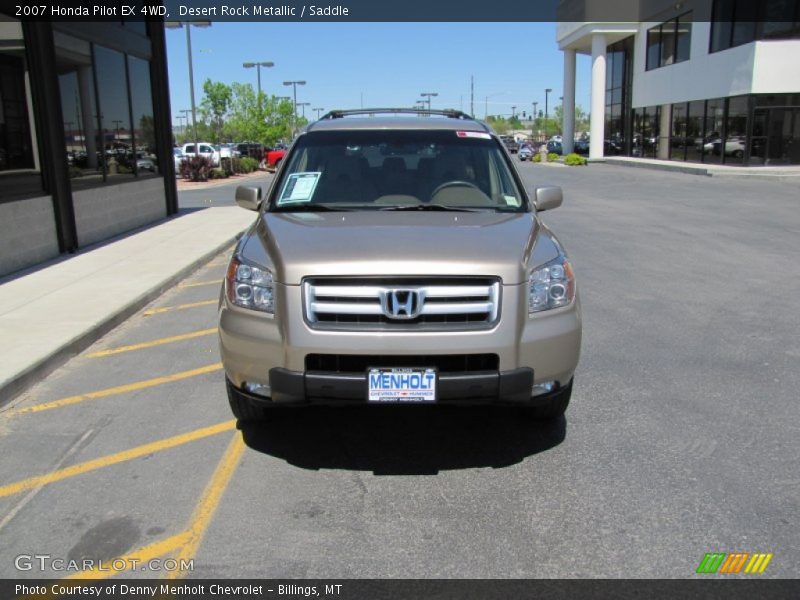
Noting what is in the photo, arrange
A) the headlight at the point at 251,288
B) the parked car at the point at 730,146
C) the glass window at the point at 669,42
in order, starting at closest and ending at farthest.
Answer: the headlight at the point at 251,288
the parked car at the point at 730,146
the glass window at the point at 669,42

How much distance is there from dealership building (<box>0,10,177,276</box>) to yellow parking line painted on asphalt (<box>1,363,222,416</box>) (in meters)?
4.74

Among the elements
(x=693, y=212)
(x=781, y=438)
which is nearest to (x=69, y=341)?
(x=781, y=438)

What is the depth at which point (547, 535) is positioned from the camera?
3232 mm

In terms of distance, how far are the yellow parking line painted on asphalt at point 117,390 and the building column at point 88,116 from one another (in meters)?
7.75

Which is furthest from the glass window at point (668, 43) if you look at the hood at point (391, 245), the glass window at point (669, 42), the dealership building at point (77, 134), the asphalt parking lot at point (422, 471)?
the hood at point (391, 245)

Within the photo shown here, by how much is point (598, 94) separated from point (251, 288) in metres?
50.2

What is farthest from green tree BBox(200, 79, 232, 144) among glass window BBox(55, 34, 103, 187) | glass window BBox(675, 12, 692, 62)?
glass window BBox(55, 34, 103, 187)

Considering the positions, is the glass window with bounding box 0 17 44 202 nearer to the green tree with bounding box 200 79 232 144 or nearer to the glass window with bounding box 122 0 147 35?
the glass window with bounding box 122 0 147 35

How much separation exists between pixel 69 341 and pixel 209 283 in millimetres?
3301

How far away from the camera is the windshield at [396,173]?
4.74 meters

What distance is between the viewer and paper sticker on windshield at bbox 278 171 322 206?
4.73m

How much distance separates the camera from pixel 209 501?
140 inches

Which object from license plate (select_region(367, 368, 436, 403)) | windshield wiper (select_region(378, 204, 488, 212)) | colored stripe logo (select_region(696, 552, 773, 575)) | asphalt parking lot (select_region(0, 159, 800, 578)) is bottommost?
colored stripe logo (select_region(696, 552, 773, 575))

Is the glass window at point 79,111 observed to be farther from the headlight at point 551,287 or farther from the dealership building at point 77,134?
the headlight at point 551,287
